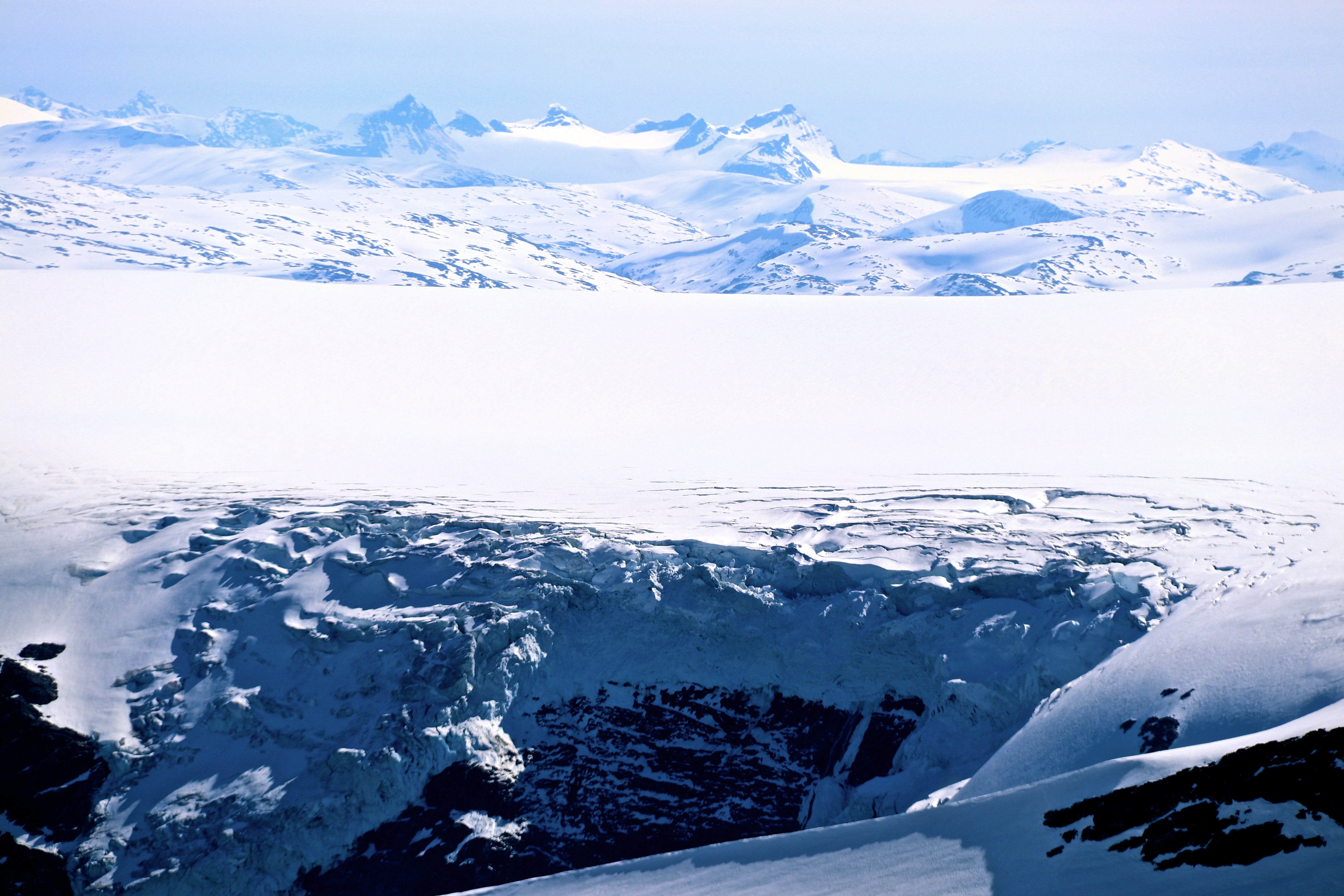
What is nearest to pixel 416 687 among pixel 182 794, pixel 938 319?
pixel 182 794

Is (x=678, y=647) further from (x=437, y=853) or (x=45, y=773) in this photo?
(x=45, y=773)

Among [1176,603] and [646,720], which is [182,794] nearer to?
[646,720]

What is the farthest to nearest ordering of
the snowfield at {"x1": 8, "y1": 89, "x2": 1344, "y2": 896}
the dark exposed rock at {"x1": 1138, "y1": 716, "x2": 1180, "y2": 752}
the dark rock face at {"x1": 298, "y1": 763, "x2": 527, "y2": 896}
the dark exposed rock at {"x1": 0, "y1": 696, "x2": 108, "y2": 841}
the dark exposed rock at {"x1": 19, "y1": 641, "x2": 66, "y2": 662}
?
the dark exposed rock at {"x1": 19, "y1": 641, "x2": 66, "y2": 662} → the dark exposed rock at {"x1": 0, "y1": 696, "x2": 108, "y2": 841} → the dark rock face at {"x1": 298, "y1": 763, "x2": 527, "y2": 896} → the dark exposed rock at {"x1": 1138, "y1": 716, "x2": 1180, "y2": 752} → the snowfield at {"x1": 8, "y1": 89, "x2": 1344, "y2": 896}

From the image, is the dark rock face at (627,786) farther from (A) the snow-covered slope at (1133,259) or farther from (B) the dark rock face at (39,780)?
(A) the snow-covered slope at (1133,259)

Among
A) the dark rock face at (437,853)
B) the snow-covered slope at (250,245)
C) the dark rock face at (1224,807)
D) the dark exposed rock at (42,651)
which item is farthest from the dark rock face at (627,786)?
the snow-covered slope at (250,245)

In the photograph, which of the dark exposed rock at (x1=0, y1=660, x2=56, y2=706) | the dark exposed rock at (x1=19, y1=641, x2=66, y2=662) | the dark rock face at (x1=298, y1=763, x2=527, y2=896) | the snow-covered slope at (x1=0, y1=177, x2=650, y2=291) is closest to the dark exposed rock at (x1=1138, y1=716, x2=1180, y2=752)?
the dark rock face at (x1=298, y1=763, x2=527, y2=896)

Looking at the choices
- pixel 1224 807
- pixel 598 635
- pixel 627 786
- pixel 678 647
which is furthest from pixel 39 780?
pixel 1224 807

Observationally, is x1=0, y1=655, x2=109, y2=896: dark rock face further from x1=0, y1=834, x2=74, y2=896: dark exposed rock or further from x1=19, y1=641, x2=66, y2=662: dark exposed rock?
x1=19, y1=641, x2=66, y2=662: dark exposed rock
